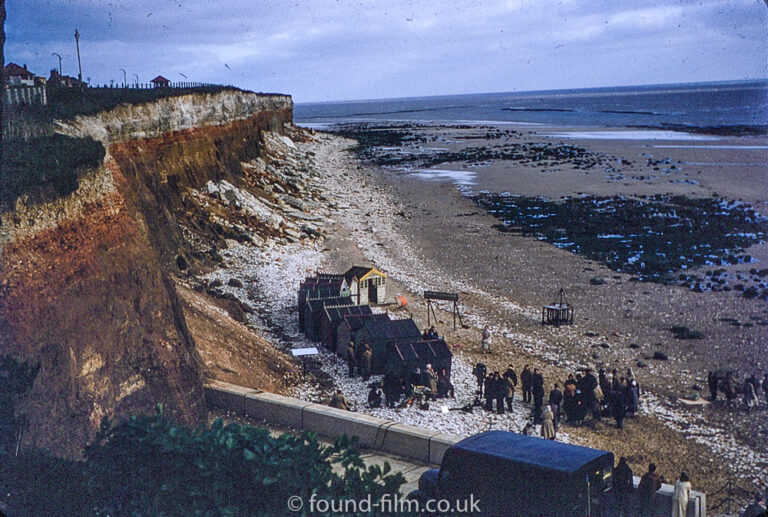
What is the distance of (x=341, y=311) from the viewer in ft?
69.2

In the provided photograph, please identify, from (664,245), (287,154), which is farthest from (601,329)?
(287,154)

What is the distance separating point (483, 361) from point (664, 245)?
1989 centimetres

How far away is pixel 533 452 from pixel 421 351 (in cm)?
1032

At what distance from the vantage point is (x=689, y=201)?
156 feet

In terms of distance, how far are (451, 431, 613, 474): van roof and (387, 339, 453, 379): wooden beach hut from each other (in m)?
9.41

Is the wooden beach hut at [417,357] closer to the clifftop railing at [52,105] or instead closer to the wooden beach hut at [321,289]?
the wooden beach hut at [321,289]

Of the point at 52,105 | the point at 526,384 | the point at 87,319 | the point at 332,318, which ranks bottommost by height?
the point at 526,384

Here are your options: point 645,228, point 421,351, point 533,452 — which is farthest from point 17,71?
point 645,228

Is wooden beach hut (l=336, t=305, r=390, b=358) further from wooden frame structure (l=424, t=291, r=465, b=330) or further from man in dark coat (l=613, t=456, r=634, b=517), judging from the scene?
man in dark coat (l=613, t=456, r=634, b=517)

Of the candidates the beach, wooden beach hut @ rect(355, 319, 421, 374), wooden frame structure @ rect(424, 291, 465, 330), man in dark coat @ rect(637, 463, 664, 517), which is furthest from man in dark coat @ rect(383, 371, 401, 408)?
man in dark coat @ rect(637, 463, 664, 517)

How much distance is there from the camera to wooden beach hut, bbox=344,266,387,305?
80.4 feet

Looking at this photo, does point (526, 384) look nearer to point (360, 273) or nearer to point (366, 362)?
point (366, 362)

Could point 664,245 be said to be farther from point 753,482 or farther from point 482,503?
point 482,503

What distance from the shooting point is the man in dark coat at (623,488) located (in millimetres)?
9094
